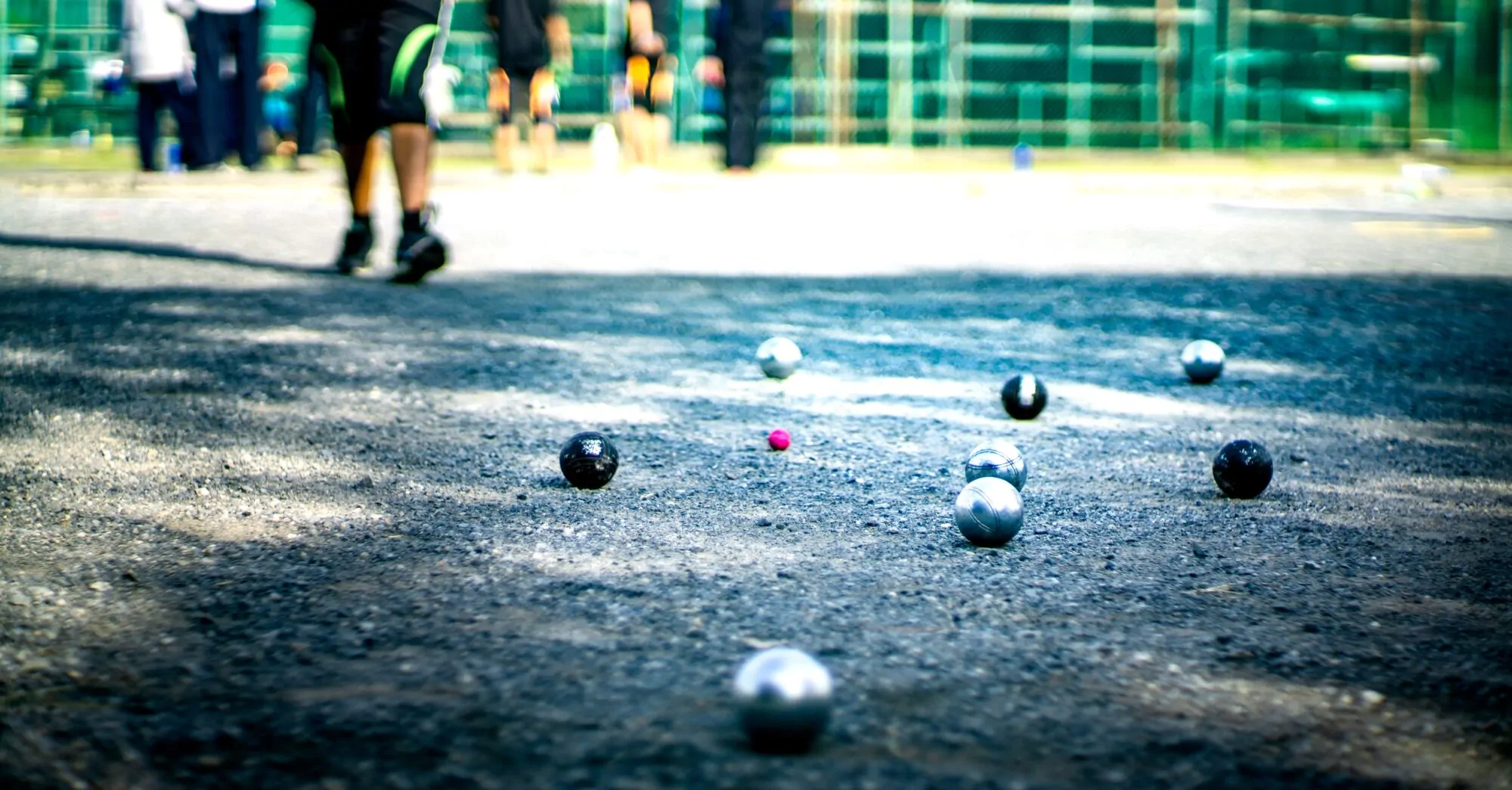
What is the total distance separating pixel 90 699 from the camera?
92.9 inches

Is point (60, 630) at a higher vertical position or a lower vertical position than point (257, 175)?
lower

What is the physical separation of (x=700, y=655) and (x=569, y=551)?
28.6 inches

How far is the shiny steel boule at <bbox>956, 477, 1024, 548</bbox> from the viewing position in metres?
3.22

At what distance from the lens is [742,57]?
48.1ft

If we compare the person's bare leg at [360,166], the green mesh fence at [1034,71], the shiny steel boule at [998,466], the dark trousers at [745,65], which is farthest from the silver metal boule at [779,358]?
the green mesh fence at [1034,71]

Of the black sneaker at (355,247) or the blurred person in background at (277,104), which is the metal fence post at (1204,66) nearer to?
the blurred person in background at (277,104)

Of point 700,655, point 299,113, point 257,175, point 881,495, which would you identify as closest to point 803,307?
point 881,495

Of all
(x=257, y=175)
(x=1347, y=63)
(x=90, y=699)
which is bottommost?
(x=90, y=699)

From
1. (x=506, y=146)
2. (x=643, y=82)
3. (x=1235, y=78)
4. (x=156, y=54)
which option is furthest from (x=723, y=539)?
(x=1235, y=78)

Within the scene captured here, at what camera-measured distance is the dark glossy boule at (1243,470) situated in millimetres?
3750

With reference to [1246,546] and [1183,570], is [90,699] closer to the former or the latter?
[1183,570]

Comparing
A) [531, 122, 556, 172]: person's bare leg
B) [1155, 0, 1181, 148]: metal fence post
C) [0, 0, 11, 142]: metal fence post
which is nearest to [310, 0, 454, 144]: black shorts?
[531, 122, 556, 172]: person's bare leg

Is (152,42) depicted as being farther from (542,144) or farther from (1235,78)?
(1235,78)

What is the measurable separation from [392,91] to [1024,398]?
3.88 metres
